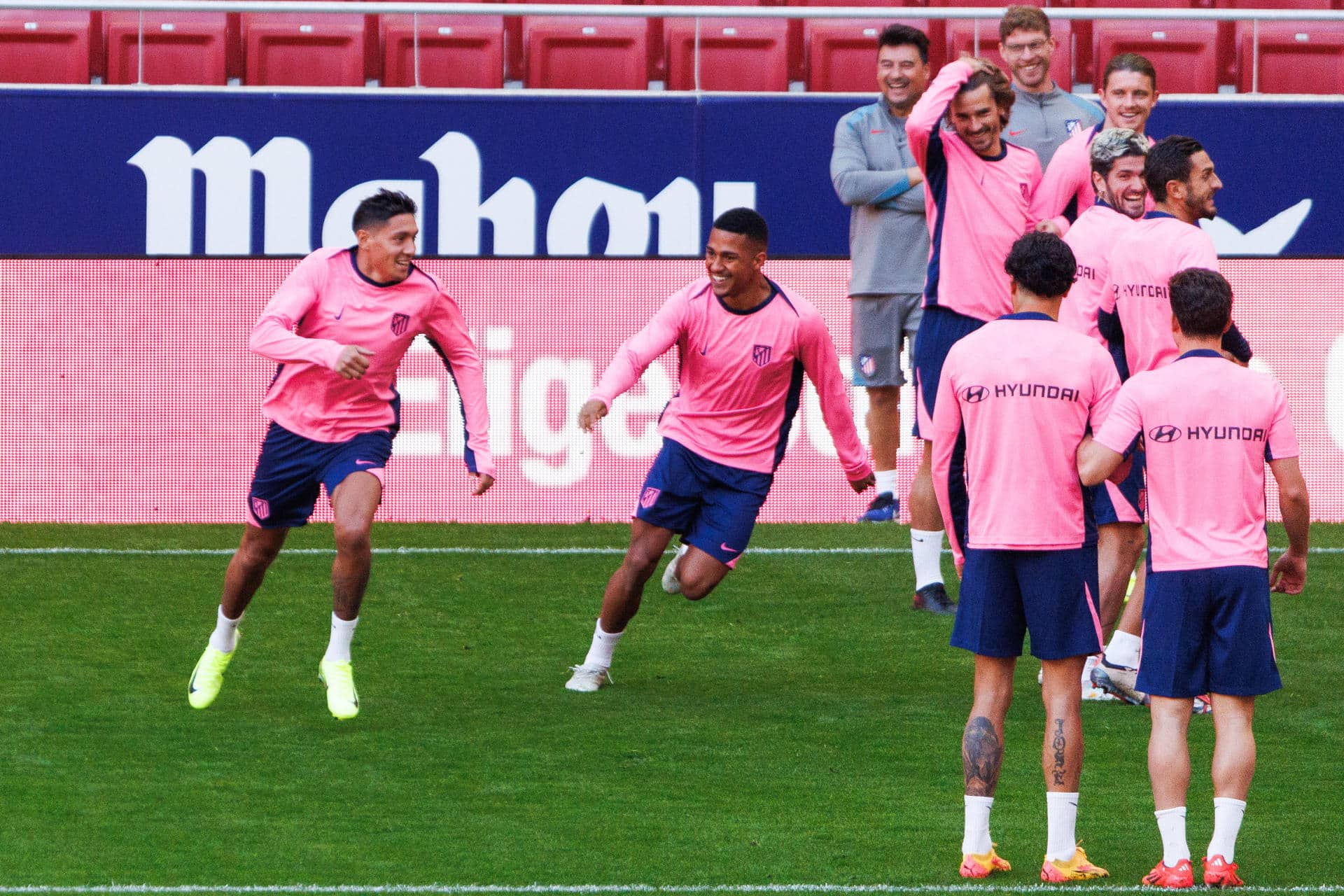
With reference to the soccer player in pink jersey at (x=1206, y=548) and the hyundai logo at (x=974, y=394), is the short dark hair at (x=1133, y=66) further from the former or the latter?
the hyundai logo at (x=974, y=394)

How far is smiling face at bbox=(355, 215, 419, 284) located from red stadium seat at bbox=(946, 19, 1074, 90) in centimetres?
566

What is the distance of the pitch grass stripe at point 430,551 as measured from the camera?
9.75 meters

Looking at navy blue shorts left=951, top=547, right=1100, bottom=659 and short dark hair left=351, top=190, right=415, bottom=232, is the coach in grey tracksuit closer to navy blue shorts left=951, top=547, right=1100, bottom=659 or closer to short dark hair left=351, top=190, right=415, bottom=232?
short dark hair left=351, top=190, right=415, bottom=232

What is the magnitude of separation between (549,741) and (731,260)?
5.78 feet

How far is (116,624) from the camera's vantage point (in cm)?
812

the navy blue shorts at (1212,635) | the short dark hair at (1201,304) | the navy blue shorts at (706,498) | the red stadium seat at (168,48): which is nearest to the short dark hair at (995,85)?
the navy blue shorts at (706,498)

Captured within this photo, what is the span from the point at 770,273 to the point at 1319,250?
3333 millimetres

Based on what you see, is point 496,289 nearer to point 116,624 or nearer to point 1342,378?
point 116,624

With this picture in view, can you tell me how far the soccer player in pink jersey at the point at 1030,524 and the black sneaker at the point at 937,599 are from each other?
3.28 m

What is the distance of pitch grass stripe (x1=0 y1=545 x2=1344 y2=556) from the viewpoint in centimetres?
975

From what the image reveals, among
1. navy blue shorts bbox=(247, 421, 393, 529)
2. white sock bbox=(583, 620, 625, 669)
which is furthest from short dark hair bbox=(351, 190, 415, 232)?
white sock bbox=(583, 620, 625, 669)

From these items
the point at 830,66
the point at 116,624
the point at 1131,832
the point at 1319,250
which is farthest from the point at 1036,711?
the point at 830,66

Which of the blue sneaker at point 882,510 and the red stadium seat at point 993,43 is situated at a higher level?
the red stadium seat at point 993,43

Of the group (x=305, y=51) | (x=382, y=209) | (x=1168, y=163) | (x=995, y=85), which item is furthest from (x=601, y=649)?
(x=305, y=51)
